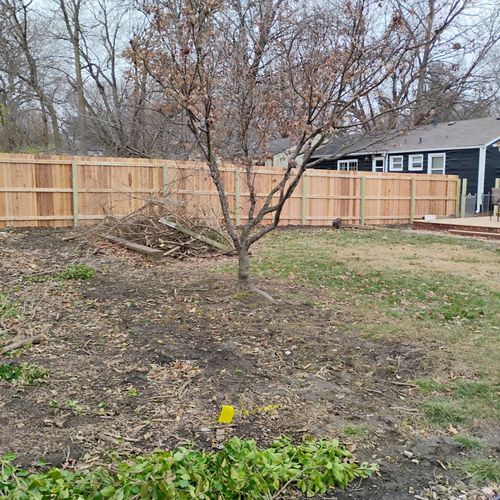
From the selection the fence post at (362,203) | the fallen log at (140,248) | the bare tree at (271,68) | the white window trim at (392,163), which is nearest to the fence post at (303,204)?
the fence post at (362,203)

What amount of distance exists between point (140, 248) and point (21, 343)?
13.8 ft

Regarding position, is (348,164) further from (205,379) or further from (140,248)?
(205,379)

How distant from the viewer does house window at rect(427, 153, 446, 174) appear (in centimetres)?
2147

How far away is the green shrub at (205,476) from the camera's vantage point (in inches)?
76.2

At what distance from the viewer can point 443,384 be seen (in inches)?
138

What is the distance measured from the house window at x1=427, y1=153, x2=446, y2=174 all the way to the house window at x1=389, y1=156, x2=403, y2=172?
4.43 ft

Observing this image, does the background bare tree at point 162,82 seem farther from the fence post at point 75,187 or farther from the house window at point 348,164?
the house window at point 348,164

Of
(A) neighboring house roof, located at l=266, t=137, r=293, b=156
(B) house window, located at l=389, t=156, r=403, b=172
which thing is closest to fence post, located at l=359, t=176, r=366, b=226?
(A) neighboring house roof, located at l=266, t=137, r=293, b=156

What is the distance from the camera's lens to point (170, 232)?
28.3 feet

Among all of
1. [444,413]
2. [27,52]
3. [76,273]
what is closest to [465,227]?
[76,273]

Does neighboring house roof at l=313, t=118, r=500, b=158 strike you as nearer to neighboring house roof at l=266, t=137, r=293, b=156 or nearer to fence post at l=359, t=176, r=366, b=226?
fence post at l=359, t=176, r=366, b=226

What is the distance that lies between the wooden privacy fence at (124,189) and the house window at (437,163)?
316 inches

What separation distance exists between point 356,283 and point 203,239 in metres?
3.07

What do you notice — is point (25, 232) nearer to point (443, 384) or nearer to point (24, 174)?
point (24, 174)
